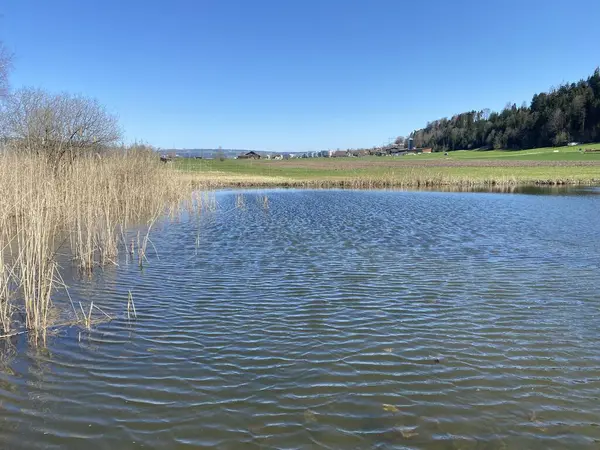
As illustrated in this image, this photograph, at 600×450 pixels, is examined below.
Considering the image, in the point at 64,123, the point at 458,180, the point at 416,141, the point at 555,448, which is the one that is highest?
the point at 416,141

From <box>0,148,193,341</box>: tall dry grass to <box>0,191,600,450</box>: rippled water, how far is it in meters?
0.79

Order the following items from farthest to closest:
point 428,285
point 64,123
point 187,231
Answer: point 64,123
point 187,231
point 428,285

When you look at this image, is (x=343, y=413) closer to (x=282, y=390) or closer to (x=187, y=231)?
(x=282, y=390)

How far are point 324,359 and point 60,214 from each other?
11229 millimetres

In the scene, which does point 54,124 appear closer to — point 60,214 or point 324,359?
point 60,214

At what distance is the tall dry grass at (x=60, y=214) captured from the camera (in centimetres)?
564

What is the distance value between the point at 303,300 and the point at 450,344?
264cm

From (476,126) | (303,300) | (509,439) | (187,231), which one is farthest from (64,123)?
(476,126)

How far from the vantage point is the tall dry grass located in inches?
222

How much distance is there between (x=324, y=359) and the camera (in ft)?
16.5

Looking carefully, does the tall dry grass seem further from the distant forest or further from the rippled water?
the distant forest

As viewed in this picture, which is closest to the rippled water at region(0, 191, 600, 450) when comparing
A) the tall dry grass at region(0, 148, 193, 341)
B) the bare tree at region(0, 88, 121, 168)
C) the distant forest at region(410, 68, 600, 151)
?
the tall dry grass at region(0, 148, 193, 341)

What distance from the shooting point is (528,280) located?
841 cm

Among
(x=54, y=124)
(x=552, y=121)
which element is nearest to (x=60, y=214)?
(x=54, y=124)
